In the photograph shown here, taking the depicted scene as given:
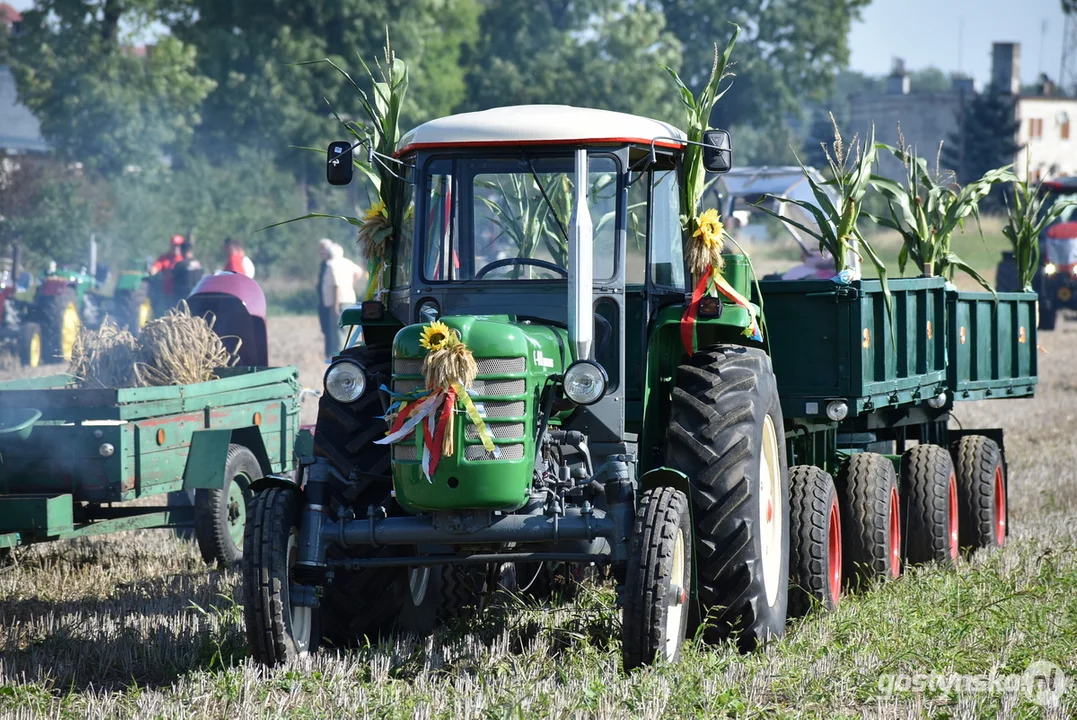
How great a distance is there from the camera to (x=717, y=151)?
19.6 ft

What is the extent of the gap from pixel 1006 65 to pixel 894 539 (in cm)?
7130

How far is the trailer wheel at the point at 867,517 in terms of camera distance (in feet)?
24.2

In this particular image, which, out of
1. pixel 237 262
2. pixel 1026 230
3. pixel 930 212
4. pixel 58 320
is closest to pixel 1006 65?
pixel 58 320

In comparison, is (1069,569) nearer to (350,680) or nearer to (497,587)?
(497,587)

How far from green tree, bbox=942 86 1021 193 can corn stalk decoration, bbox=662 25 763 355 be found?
56.4m

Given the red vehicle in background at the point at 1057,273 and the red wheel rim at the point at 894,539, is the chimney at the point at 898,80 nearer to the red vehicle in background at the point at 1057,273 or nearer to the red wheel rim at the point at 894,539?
the red vehicle in background at the point at 1057,273

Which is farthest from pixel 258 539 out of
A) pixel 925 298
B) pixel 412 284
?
pixel 925 298

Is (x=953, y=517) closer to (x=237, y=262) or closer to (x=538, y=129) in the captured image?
(x=538, y=129)

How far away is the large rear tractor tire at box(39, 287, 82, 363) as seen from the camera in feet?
63.6

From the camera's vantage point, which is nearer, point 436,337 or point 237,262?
point 436,337

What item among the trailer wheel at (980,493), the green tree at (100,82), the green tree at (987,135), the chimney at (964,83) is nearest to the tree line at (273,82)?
the green tree at (100,82)

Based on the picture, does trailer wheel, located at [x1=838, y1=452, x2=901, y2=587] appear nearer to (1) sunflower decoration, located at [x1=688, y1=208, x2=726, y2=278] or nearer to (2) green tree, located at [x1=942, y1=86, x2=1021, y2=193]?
(1) sunflower decoration, located at [x1=688, y1=208, x2=726, y2=278]

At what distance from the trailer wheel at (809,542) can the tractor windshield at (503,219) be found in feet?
5.36

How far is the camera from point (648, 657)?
523 cm
